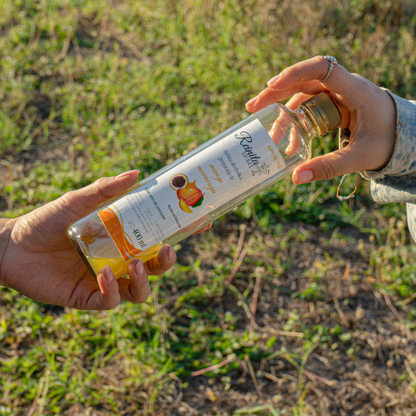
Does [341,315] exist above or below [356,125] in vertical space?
below

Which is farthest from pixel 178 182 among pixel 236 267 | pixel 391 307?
pixel 391 307

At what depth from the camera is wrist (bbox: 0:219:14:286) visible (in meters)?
1.52

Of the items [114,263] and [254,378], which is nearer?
[114,263]

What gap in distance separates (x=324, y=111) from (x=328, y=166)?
0.21 metres

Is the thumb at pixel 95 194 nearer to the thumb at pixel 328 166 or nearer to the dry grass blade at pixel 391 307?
the thumb at pixel 328 166

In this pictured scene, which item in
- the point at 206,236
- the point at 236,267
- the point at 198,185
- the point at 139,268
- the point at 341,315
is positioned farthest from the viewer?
the point at 206,236

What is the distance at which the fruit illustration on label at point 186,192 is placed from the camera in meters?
1.27

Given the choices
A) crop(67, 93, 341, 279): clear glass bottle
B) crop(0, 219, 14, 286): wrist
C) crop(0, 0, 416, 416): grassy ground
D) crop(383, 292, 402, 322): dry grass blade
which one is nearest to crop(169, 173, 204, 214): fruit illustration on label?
crop(67, 93, 341, 279): clear glass bottle

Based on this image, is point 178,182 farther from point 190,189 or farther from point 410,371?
point 410,371

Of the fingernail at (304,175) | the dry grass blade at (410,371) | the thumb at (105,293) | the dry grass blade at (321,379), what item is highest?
the fingernail at (304,175)

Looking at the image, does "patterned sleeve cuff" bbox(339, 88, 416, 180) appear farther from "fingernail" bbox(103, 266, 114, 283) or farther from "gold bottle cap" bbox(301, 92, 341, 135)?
"fingernail" bbox(103, 266, 114, 283)

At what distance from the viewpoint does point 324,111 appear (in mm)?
1335

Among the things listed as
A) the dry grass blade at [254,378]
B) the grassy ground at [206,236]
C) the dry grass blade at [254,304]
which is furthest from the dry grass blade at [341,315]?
the dry grass blade at [254,378]

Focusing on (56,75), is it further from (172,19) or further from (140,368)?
(140,368)
